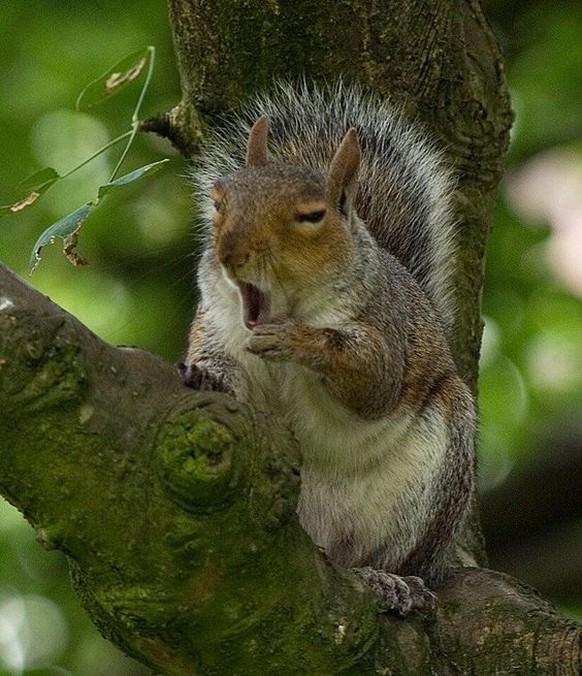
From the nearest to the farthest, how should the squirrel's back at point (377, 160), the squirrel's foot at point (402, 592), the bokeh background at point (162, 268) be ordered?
the squirrel's foot at point (402, 592) < the squirrel's back at point (377, 160) < the bokeh background at point (162, 268)

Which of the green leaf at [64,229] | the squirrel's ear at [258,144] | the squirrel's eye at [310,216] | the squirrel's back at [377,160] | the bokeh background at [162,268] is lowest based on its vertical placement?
the bokeh background at [162,268]

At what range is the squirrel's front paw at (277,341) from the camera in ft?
8.05

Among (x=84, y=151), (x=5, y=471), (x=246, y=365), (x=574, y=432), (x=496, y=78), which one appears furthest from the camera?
(x=84, y=151)

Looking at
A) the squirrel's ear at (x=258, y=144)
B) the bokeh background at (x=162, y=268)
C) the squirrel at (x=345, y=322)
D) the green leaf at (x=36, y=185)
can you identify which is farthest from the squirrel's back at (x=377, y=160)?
the bokeh background at (x=162, y=268)

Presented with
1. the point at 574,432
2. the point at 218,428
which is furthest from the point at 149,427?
the point at 574,432

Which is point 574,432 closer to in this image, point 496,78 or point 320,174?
point 496,78

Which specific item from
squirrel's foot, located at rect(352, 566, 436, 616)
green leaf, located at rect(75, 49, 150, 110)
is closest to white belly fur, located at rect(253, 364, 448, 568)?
squirrel's foot, located at rect(352, 566, 436, 616)

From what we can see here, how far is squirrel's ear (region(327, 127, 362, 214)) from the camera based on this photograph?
104 inches

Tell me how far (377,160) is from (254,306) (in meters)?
0.78

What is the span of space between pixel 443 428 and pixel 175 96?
1.86 m

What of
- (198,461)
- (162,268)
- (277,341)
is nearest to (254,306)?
(277,341)

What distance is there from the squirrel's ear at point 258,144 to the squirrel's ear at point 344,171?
0.16 m

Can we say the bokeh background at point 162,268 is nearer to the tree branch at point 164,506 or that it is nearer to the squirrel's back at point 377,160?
the squirrel's back at point 377,160

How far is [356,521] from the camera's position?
9.30 ft
